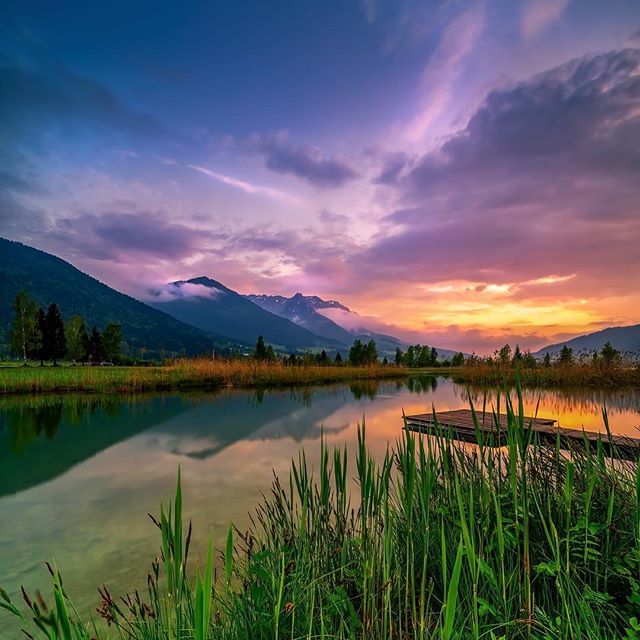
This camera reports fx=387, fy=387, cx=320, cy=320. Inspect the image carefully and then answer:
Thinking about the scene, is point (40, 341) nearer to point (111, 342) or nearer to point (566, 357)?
point (111, 342)

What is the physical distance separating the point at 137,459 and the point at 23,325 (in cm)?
5576

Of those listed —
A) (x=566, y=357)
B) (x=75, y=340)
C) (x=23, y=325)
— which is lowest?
(x=566, y=357)

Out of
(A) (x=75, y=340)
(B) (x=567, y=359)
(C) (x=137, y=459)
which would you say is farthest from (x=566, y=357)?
(A) (x=75, y=340)

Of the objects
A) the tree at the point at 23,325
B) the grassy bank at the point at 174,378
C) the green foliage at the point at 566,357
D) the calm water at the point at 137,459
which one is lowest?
the calm water at the point at 137,459

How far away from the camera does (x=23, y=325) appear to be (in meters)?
52.7

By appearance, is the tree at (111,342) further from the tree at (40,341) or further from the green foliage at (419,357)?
the green foliage at (419,357)

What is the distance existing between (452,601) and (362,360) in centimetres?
4760

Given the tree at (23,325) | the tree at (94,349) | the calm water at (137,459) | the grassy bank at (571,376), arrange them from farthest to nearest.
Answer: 1. the tree at (94,349)
2. the tree at (23,325)
3. the grassy bank at (571,376)
4. the calm water at (137,459)

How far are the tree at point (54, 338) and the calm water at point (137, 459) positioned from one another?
46.8 m

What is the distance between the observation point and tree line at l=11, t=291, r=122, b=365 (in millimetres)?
53000

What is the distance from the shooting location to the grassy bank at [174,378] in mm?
21144

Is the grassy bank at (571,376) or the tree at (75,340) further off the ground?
the tree at (75,340)

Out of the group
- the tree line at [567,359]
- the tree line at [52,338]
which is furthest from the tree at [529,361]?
the tree line at [52,338]

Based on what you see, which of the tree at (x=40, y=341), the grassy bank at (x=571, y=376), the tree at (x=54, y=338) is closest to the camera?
the grassy bank at (x=571, y=376)
